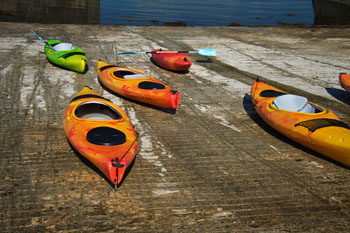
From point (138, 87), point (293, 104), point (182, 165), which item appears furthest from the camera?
point (138, 87)

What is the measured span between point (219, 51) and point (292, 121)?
8.47 metres

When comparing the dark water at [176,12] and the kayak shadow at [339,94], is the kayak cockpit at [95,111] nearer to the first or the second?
the kayak shadow at [339,94]

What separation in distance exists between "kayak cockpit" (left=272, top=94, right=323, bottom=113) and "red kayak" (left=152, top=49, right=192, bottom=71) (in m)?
4.33

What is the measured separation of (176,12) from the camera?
29484 millimetres

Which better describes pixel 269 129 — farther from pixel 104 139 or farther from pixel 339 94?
pixel 104 139

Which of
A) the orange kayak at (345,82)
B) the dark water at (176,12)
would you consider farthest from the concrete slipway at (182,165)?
the dark water at (176,12)

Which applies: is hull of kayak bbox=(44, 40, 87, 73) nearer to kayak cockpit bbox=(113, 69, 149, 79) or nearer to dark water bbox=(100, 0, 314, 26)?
kayak cockpit bbox=(113, 69, 149, 79)

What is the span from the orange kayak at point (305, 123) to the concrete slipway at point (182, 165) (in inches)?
14.6

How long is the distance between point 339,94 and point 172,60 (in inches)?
229

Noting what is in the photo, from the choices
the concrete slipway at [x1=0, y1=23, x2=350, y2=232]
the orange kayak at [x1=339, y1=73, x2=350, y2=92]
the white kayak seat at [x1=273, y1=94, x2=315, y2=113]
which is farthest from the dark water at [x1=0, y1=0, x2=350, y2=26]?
the white kayak seat at [x1=273, y1=94, x2=315, y2=113]

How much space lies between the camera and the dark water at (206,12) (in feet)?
87.4

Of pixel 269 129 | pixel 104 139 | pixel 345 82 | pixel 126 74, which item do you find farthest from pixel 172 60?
pixel 104 139

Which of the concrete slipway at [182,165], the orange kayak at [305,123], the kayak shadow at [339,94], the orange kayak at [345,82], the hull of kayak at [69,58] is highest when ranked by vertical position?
the orange kayak at [345,82]

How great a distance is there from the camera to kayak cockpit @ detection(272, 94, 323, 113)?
8266 mm
